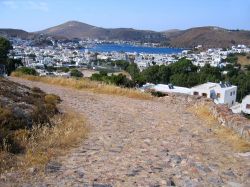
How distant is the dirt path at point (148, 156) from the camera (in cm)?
558

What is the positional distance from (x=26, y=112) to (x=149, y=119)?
3.34 metres

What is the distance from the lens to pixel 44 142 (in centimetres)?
694

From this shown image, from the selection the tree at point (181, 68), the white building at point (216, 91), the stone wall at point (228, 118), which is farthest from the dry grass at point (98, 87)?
the tree at point (181, 68)

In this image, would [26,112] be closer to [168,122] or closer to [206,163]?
[168,122]

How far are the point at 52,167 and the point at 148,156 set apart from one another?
179cm

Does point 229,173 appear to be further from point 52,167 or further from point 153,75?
point 153,75

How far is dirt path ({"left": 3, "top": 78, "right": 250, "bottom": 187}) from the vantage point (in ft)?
18.3

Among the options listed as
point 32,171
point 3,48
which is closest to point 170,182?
point 32,171

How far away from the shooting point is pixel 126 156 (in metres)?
6.74

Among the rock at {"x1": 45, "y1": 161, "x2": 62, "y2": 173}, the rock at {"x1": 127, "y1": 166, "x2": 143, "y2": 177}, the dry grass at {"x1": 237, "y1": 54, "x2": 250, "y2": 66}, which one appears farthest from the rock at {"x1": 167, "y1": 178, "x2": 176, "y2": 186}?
the dry grass at {"x1": 237, "y1": 54, "x2": 250, "y2": 66}

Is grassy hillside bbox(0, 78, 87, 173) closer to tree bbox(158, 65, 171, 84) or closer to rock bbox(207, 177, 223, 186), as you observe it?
rock bbox(207, 177, 223, 186)

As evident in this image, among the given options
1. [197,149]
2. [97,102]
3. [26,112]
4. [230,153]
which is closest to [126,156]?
[197,149]

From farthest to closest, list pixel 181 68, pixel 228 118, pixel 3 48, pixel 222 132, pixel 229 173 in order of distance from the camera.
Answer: pixel 181 68 < pixel 3 48 < pixel 228 118 < pixel 222 132 < pixel 229 173

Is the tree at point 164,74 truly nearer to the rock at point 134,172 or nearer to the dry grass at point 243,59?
the dry grass at point 243,59
